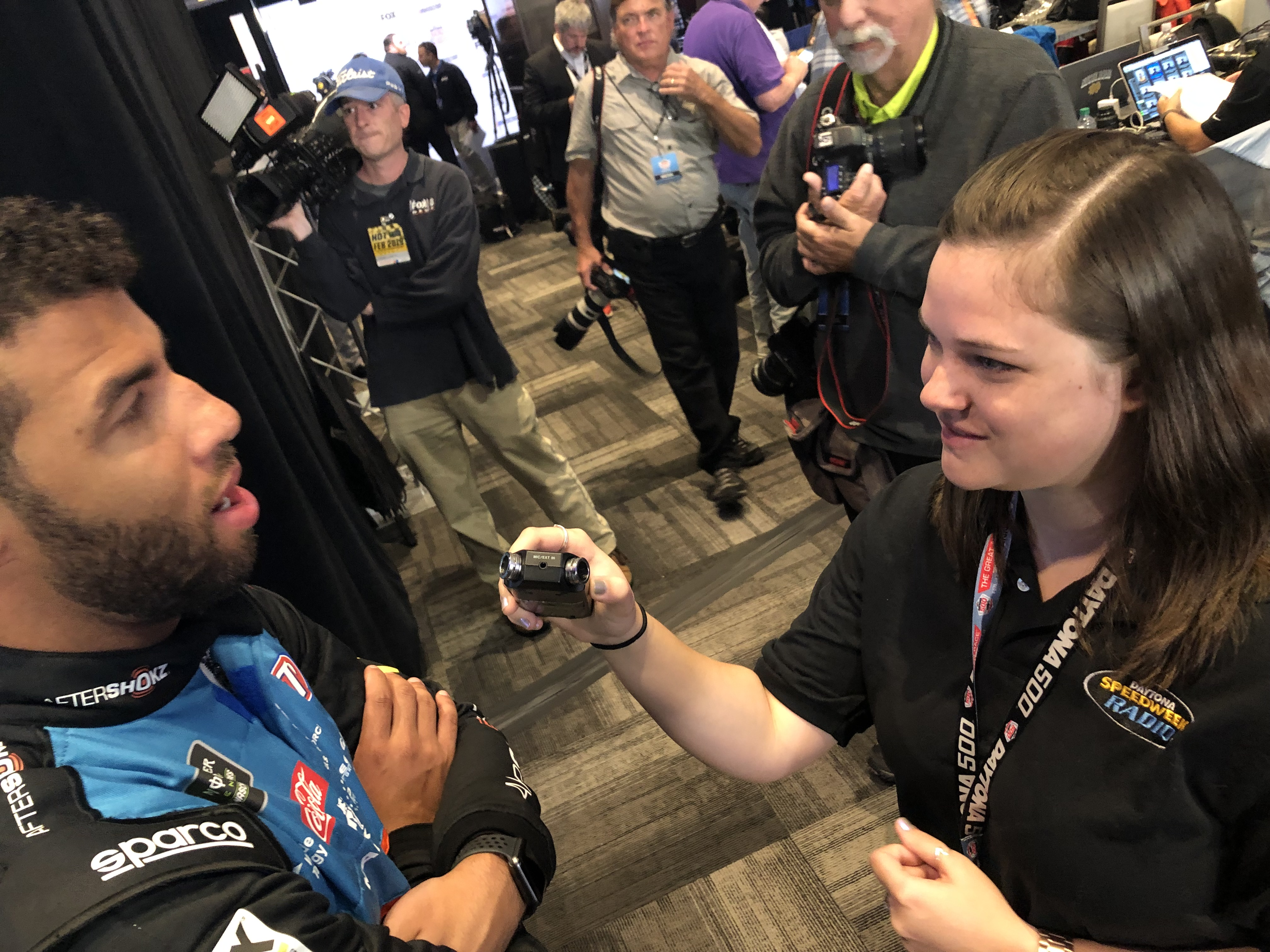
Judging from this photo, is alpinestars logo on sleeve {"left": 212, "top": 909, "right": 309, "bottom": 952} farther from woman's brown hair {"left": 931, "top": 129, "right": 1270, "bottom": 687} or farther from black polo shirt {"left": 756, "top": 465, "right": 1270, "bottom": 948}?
woman's brown hair {"left": 931, "top": 129, "right": 1270, "bottom": 687}

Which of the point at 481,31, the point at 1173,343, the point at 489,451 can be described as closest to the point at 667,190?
the point at 489,451

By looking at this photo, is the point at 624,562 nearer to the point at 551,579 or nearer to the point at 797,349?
the point at 797,349

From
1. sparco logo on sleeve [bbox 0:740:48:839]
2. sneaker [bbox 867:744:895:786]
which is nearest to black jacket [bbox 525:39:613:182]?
sneaker [bbox 867:744:895:786]

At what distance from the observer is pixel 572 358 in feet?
16.2

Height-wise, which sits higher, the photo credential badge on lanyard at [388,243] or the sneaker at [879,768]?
the photo credential badge on lanyard at [388,243]

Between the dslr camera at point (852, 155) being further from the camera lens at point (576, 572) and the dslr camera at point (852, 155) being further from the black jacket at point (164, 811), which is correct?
the black jacket at point (164, 811)

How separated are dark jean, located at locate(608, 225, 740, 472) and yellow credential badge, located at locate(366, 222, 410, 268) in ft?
2.81

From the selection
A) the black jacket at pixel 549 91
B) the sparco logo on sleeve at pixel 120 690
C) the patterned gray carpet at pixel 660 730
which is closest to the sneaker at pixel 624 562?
the patterned gray carpet at pixel 660 730

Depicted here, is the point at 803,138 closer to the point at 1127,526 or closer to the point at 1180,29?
the point at 1127,526

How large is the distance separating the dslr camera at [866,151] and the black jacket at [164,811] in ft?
4.09

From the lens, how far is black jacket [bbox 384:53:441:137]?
21.9 ft

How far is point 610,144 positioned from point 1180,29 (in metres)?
2.15

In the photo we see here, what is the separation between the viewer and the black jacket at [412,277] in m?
2.44

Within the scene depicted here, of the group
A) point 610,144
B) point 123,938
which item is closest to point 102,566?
point 123,938
